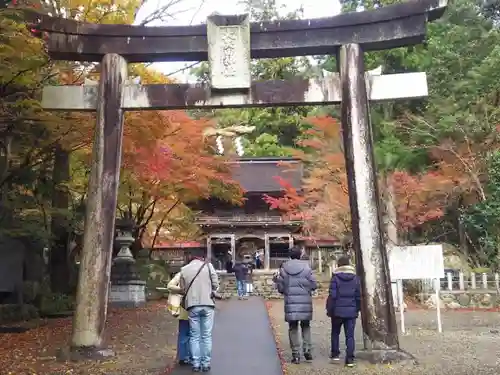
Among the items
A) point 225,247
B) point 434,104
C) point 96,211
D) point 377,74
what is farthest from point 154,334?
point 225,247

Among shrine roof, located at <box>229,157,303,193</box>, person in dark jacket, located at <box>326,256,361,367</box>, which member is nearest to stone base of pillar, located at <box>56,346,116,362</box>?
person in dark jacket, located at <box>326,256,361,367</box>

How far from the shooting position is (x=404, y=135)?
23797mm

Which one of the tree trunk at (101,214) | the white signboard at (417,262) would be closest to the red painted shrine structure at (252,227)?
the white signboard at (417,262)

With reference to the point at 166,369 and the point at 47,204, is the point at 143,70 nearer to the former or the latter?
the point at 47,204

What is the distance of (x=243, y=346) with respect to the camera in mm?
8867

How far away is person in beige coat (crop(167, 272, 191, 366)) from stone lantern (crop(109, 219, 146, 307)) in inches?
441

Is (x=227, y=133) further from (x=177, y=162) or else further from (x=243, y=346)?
(x=243, y=346)

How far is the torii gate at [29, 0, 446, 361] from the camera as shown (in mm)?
8039

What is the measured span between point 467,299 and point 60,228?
1354 cm

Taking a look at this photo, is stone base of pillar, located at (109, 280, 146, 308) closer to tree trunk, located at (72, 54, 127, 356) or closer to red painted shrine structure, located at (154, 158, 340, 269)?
tree trunk, located at (72, 54, 127, 356)

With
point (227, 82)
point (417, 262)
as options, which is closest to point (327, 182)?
point (417, 262)

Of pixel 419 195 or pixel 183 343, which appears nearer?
A: pixel 183 343

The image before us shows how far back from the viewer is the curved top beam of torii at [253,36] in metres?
8.31

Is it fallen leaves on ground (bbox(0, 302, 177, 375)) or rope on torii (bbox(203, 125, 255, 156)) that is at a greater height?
rope on torii (bbox(203, 125, 255, 156))
